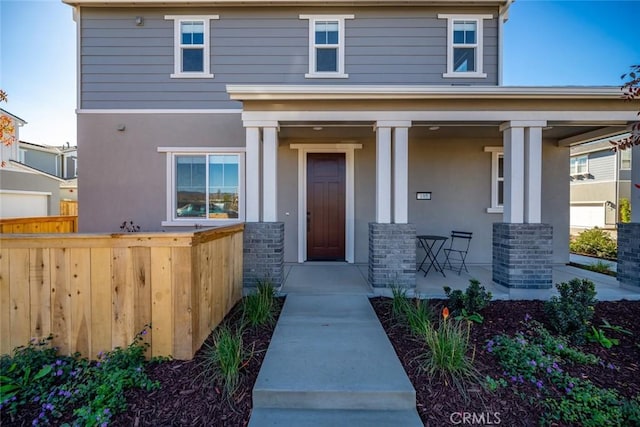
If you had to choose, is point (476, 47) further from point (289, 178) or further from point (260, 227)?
point (260, 227)

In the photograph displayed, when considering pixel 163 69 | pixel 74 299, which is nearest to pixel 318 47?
pixel 163 69

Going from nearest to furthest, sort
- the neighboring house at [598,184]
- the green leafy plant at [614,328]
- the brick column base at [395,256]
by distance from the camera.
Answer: the green leafy plant at [614,328]
the brick column base at [395,256]
the neighboring house at [598,184]

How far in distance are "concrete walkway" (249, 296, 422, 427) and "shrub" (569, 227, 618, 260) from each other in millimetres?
8286

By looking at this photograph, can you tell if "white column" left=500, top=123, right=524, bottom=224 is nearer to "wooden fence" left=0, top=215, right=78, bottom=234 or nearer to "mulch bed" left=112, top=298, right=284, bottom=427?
"mulch bed" left=112, top=298, right=284, bottom=427

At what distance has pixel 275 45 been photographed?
664 cm

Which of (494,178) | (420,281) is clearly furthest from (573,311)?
A: (494,178)

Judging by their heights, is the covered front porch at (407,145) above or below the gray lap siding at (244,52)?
below

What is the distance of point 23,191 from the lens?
12219 mm

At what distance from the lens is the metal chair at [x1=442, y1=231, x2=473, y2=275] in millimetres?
6664

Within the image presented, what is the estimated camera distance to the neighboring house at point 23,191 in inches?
451

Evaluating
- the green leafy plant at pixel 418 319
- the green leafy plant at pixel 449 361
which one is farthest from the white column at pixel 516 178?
the green leafy plant at pixel 449 361

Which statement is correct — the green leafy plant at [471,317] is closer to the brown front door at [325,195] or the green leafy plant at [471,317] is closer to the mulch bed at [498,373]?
the mulch bed at [498,373]

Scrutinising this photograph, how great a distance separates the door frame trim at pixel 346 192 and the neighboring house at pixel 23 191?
36.3 ft

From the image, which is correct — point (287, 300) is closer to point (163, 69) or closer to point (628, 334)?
point (628, 334)
